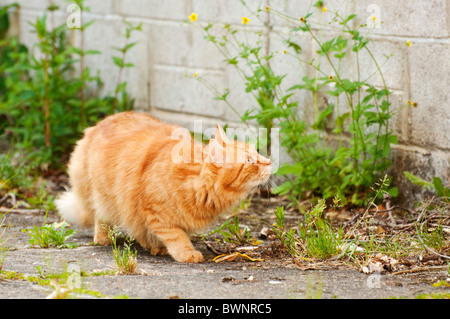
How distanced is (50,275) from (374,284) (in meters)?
1.40

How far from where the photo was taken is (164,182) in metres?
3.59

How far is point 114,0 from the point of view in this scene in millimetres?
6410

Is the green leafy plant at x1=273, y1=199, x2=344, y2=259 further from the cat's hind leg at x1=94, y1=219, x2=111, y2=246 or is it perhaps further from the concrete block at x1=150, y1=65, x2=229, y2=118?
the concrete block at x1=150, y1=65, x2=229, y2=118

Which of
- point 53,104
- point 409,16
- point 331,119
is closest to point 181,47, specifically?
point 53,104

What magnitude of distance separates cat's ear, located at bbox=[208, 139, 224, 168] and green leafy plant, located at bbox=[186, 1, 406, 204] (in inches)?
37.2

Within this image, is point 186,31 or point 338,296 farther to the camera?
point 186,31

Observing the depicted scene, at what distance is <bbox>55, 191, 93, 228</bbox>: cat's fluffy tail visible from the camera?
13.9 ft

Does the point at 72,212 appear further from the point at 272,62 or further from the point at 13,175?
the point at 272,62

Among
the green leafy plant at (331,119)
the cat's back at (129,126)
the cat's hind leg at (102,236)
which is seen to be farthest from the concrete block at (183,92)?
the cat's hind leg at (102,236)

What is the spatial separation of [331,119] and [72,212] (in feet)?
6.12

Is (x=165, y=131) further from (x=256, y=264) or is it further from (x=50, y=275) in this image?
(x=50, y=275)

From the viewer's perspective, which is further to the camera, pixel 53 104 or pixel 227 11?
pixel 53 104

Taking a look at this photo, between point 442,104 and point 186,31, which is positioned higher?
point 186,31

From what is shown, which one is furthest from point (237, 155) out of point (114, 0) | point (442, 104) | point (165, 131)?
point (114, 0)
